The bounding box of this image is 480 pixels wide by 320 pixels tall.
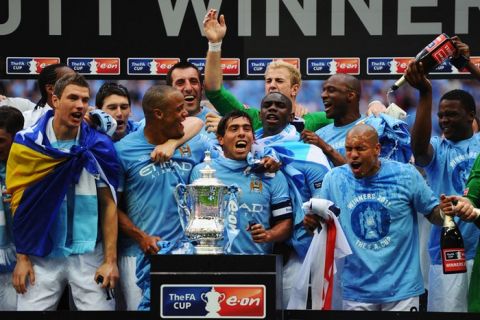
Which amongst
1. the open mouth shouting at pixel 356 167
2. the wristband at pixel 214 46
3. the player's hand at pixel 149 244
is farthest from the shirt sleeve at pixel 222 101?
the player's hand at pixel 149 244

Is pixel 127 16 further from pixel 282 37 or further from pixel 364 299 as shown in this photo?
pixel 364 299

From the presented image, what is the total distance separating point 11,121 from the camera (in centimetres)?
745

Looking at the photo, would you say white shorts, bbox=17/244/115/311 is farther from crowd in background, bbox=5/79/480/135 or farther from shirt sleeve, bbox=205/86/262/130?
crowd in background, bbox=5/79/480/135

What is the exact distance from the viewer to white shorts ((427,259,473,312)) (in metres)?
7.52

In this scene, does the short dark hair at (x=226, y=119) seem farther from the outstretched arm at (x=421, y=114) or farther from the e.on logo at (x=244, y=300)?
the e.on logo at (x=244, y=300)

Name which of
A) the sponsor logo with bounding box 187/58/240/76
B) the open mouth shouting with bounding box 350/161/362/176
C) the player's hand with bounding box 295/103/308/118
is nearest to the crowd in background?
the sponsor logo with bounding box 187/58/240/76

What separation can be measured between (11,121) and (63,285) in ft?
3.68

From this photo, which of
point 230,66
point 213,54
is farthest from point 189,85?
point 230,66

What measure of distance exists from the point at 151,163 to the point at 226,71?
3.05 m

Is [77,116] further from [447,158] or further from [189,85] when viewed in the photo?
[447,158]

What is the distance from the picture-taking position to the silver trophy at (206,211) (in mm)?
6188

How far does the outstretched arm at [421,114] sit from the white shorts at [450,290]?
0.73m

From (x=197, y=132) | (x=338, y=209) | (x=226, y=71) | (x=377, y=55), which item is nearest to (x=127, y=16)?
(x=226, y=71)

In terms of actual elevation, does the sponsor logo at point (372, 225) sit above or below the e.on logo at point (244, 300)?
above
